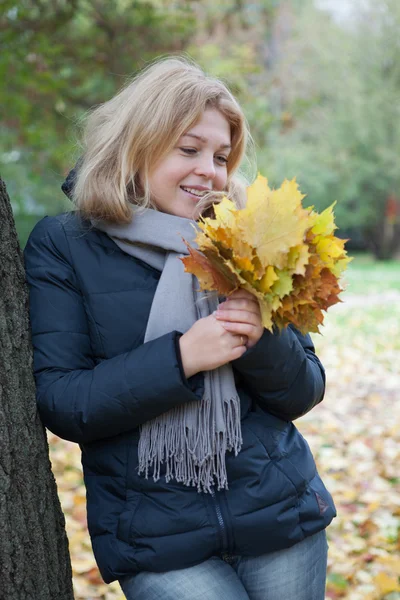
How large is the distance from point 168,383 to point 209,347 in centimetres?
13

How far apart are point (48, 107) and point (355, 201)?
23536mm

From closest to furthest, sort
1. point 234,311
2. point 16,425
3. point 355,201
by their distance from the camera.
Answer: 1. point 234,311
2. point 16,425
3. point 355,201

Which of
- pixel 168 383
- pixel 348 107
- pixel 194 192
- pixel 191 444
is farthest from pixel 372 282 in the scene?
pixel 168 383

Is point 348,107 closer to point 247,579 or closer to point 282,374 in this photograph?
point 282,374

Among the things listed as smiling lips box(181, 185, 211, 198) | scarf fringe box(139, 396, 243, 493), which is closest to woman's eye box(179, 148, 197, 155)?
smiling lips box(181, 185, 211, 198)

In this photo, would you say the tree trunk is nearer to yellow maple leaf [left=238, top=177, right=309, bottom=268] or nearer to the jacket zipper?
the jacket zipper

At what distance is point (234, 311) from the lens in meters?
1.70

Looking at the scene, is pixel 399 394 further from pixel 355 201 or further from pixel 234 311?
pixel 355 201

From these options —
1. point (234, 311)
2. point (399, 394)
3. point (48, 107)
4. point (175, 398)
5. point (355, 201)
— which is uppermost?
point (234, 311)

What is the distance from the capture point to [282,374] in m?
1.82

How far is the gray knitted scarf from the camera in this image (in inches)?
70.7

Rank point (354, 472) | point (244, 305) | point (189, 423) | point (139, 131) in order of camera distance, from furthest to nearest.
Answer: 1. point (354, 472)
2. point (139, 131)
3. point (189, 423)
4. point (244, 305)

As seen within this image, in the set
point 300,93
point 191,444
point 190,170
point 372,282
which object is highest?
point 190,170

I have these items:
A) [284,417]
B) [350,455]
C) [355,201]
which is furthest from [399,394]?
[355,201]
